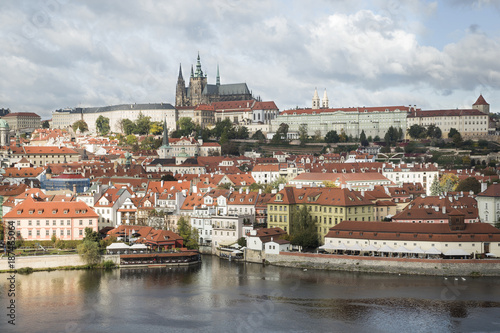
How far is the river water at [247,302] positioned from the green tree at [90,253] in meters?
0.98

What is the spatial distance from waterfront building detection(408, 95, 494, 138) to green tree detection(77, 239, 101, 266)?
8015 cm

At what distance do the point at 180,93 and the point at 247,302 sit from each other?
395 ft

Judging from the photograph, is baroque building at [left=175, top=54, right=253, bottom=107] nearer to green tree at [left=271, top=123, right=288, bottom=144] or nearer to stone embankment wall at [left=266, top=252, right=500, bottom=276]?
green tree at [left=271, top=123, right=288, bottom=144]

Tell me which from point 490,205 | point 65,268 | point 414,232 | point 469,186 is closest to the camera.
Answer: point 414,232

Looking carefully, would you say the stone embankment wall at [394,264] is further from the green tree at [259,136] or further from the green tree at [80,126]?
the green tree at [80,126]

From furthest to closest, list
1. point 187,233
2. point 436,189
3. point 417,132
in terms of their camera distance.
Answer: point 417,132, point 436,189, point 187,233

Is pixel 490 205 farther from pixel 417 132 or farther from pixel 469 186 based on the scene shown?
pixel 417 132

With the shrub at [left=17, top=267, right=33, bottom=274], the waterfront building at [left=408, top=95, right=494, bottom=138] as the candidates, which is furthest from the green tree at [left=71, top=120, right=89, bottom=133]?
the shrub at [left=17, top=267, right=33, bottom=274]

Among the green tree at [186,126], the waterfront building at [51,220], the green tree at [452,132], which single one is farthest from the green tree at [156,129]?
the waterfront building at [51,220]

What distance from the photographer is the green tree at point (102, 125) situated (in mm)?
135750

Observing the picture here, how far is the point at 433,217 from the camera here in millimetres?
41875

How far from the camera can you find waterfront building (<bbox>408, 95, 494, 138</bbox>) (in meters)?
110

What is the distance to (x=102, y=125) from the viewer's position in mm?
136375

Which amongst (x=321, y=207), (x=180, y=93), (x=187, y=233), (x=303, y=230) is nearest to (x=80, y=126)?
(x=180, y=93)
